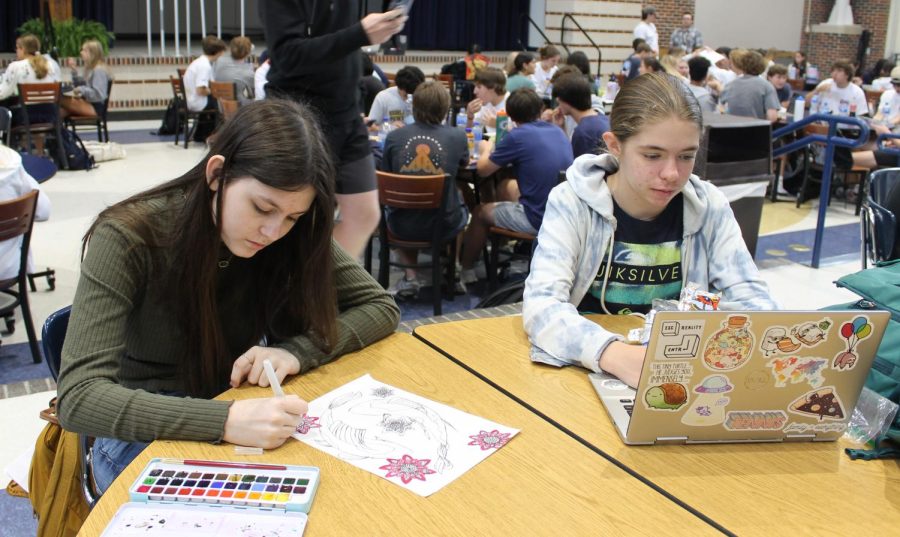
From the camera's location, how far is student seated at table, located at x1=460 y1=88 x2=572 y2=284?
4.38 m

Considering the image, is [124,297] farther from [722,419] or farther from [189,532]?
[722,419]

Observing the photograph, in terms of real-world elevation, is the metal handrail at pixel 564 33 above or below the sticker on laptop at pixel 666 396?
above

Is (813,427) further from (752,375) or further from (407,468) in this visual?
(407,468)

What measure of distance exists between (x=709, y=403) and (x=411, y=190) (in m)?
2.83

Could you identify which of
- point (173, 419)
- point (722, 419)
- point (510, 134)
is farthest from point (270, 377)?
point (510, 134)

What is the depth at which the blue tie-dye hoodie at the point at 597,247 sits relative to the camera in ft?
5.95

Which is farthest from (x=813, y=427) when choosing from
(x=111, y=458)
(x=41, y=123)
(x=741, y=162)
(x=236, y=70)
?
(x=236, y=70)

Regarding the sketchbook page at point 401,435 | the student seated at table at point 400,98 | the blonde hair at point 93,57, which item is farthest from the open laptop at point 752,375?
the blonde hair at point 93,57

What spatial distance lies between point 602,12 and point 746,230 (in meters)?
11.7

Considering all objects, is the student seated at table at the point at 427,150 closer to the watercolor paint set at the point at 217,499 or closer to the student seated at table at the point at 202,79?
the watercolor paint set at the point at 217,499

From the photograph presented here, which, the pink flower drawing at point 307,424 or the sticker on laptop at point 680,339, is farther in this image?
the pink flower drawing at point 307,424

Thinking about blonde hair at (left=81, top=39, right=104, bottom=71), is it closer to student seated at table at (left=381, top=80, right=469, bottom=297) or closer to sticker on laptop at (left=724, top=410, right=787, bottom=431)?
student seated at table at (left=381, top=80, right=469, bottom=297)

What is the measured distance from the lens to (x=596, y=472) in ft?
4.07

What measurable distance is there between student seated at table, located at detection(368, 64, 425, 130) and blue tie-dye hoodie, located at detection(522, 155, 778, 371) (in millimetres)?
4027
